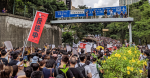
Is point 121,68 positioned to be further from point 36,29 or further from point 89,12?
point 89,12

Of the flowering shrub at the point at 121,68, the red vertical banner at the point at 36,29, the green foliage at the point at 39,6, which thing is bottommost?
the flowering shrub at the point at 121,68

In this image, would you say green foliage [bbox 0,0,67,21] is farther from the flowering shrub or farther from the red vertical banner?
the flowering shrub

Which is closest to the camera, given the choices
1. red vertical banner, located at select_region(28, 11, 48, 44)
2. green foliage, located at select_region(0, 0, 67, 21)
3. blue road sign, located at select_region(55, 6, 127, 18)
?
red vertical banner, located at select_region(28, 11, 48, 44)

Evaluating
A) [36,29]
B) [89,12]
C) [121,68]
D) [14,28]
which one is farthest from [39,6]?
[121,68]

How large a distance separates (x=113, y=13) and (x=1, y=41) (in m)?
13.1

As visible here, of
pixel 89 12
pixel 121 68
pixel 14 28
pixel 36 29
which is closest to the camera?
pixel 121 68

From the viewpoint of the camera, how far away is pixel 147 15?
73.8 ft

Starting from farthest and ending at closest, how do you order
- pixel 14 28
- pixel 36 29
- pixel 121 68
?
pixel 14 28 < pixel 36 29 < pixel 121 68

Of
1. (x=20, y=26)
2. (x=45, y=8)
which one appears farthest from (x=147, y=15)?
(x=20, y=26)

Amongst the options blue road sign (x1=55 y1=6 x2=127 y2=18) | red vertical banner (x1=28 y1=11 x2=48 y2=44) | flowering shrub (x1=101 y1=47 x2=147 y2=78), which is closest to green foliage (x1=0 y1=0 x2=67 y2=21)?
blue road sign (x1=55 y1=6 x2=127 y2=18)

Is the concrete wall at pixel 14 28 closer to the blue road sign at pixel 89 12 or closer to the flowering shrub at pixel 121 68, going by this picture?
the blue road sign at pixel 89 12

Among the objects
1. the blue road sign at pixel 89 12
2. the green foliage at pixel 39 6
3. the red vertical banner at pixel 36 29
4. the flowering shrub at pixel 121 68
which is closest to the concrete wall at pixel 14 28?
the green foliage at pixel 39 6

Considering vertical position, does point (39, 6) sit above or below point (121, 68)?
above

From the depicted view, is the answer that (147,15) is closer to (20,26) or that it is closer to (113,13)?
(113,13)
